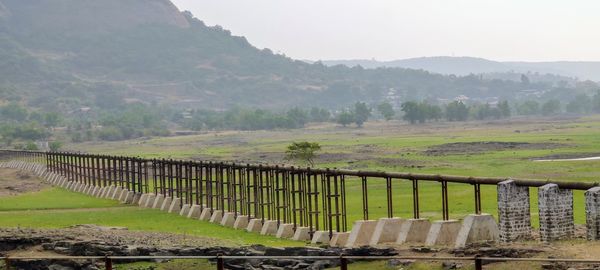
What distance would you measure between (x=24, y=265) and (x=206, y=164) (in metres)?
26.4

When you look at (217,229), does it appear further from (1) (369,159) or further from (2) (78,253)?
(1) (369,159)

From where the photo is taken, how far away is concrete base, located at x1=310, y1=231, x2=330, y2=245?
37.9 meters

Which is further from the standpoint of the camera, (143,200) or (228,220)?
(143,200)

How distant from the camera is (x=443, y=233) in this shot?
29.2 m

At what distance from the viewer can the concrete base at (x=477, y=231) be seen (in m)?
27.8

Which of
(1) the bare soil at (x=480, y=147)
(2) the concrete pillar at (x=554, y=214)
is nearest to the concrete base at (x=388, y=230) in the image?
(2) the concrete pillar at (x=554, y=214)

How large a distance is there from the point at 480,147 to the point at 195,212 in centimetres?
5803

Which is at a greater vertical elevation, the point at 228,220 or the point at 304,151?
the point at 304,151

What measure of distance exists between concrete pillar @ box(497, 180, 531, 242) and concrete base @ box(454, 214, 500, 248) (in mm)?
467

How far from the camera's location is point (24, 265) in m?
27.3

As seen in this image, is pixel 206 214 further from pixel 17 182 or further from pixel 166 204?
pixel 17 182

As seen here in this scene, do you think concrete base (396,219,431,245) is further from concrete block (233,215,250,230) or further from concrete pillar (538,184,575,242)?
concrete block (233,215,250,230)

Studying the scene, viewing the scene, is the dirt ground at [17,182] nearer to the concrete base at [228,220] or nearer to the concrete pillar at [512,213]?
the concrete base at [228,220]

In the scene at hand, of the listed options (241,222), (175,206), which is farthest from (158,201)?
(241,222)
